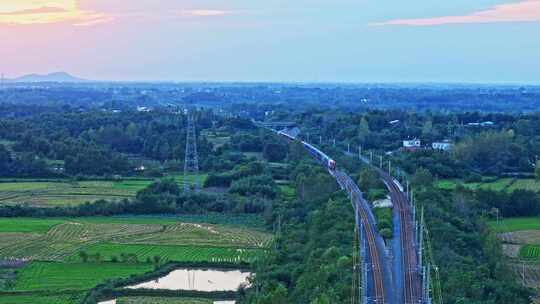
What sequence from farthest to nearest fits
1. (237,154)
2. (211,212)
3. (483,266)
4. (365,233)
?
(237,154) → (211,212) → (365,233) → (483,266)

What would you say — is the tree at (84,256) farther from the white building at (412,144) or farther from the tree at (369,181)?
the white building at (412,144)

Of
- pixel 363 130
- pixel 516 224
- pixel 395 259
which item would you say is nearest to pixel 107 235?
pixel 395 259

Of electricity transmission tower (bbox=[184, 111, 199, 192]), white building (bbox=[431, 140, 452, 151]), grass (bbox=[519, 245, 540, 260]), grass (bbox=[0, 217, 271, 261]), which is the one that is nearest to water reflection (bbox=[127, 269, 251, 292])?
grass (bbox=[0, 217, 271, 261])

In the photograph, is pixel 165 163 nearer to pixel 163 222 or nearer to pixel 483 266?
pixel 163 222

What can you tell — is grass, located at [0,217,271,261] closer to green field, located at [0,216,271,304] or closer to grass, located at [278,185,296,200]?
green field, located at [0,216,271,304]

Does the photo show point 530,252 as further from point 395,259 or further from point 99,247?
point 99,247

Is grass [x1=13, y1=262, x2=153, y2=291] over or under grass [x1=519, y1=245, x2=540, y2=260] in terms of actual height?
under

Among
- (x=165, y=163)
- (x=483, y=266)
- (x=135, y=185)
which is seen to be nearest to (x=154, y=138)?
(x=165, y=163)
